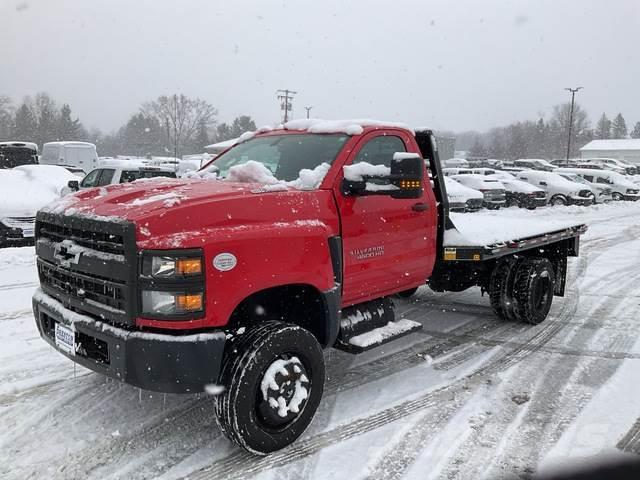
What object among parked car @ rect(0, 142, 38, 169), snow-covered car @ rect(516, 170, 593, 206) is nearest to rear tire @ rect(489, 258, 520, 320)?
snow-covered car @ rect(516, 170, 593, 206)

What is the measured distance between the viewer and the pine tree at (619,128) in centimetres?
13238

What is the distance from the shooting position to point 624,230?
606 inches

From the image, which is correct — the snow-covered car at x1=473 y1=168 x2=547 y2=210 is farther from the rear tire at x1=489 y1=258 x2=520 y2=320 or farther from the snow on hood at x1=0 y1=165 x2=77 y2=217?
the rear tire at x1=489 y1=258 x2=520 y2=320

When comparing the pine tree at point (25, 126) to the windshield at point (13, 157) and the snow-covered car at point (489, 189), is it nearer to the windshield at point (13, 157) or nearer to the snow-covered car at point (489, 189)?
the windshield at point (13, 157)

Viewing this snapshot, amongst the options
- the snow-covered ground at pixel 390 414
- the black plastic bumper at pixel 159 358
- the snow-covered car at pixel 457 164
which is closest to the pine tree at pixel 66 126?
the snow-covered car at pixel 457 164

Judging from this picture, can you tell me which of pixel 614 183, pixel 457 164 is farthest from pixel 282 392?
pixel 457 164

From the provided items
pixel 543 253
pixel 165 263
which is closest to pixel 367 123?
pixel 165 263

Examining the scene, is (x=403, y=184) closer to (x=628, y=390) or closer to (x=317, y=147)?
(x=317, y=147)

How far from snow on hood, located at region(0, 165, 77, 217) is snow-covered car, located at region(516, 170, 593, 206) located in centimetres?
1896

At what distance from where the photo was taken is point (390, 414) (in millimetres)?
4055

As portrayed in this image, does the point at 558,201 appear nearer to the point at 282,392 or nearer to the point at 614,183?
the point at 614,183

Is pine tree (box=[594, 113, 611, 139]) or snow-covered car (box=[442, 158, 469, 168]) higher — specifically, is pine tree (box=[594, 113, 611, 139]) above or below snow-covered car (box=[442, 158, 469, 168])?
above

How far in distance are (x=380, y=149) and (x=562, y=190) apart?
2168cm

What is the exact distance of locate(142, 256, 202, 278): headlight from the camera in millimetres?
3035
